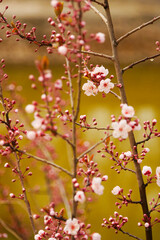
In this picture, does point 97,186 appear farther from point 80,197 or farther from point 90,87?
point 90,87

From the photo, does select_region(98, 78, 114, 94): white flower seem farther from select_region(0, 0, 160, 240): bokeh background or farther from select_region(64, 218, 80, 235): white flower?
select_region(0, 0, 160, 240): bokeh background

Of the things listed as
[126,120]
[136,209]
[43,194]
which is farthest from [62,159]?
→ [126,120]

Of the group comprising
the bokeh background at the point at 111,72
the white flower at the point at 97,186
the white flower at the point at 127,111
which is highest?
the white flower at the point at 127,111

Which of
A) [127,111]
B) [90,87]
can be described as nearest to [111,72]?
[90,87]

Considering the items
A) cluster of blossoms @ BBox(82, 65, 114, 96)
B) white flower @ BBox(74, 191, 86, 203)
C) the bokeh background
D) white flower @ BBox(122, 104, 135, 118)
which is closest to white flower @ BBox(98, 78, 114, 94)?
cluster of blossoms @ BBox(82, 65, 114, 96)

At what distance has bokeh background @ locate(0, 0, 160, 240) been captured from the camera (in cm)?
143

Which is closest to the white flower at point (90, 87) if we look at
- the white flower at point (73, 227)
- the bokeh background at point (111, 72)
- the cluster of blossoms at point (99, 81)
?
the cluster of blossoms at point (99, 81)

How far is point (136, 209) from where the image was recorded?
1.46 meters

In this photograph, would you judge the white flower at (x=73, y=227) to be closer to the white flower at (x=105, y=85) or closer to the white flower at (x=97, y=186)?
the white flower at (x=97, y=186)

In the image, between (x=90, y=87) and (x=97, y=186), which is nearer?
(x=97, y=186)

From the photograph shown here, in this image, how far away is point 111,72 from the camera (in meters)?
1.59

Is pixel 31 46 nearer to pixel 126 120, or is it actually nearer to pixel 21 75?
pixel 21 75

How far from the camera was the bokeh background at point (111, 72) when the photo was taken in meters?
1.43

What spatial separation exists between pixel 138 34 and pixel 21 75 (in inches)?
26.0
